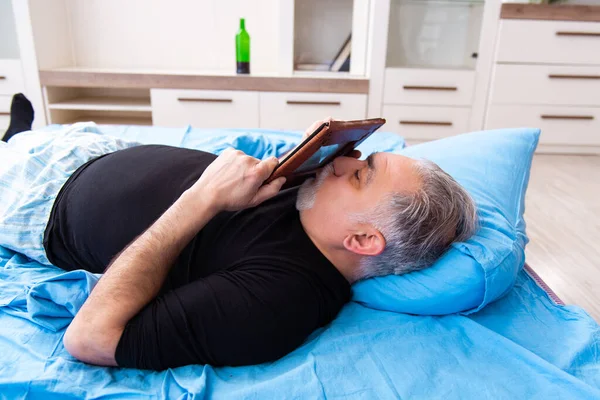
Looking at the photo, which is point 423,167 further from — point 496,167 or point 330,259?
point 496,167

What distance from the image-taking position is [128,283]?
0.81 metres

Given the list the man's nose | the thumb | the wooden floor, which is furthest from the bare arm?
the wooden floor

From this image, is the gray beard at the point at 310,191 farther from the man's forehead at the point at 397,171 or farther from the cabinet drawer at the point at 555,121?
the cabinet drawer at the point at 555,121

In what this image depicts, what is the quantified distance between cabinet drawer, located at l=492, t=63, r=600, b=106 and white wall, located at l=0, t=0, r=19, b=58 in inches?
126

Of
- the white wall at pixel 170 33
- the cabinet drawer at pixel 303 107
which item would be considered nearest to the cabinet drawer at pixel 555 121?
the cabinet drawer at pixel 303 107

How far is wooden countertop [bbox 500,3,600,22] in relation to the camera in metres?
2.92

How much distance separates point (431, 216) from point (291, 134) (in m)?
1.18

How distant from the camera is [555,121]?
10.4 ft

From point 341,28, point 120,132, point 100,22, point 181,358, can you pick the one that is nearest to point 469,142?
point 181,358

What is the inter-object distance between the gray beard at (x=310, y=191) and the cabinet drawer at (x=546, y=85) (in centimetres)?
253

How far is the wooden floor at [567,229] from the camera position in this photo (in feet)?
4.88

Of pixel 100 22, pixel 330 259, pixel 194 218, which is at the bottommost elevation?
pixel 330 259

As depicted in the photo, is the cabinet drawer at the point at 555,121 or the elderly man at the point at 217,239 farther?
the cabinet drawer at the point at 555,121

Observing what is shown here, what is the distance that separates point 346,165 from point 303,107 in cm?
207
